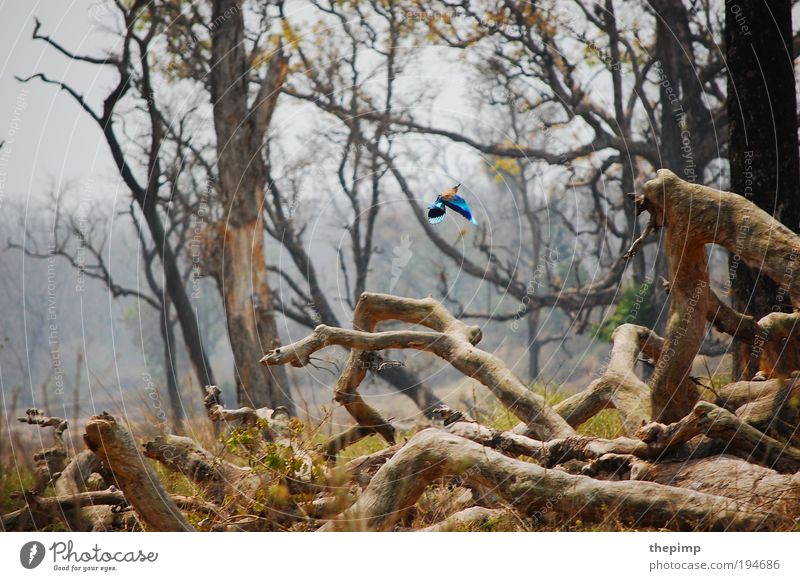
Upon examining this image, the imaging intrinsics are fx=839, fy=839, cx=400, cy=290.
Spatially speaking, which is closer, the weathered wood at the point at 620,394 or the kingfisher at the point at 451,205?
the kingfisher at the point at 451,205

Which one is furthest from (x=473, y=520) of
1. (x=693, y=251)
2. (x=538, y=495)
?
(x=693, y=251)

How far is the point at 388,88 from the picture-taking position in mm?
8297

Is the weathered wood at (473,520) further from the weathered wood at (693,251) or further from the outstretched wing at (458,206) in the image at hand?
the outstretched wing at (458,206)

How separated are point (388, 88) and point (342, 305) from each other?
130 inches

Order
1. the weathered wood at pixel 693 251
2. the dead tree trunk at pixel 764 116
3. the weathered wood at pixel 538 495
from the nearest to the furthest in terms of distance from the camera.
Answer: the weathered wood at pixel 538 495, the weathered wood at pixel 693 251, the dead tree trunk at pixel 764 116

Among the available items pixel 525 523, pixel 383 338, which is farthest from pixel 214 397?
pixel 525 523

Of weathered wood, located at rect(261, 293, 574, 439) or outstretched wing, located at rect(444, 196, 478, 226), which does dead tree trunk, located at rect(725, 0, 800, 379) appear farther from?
outstretched wing, located at rect(444, 196, 478, 226)

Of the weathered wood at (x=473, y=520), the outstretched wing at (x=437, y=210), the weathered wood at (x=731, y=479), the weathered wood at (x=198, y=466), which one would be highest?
the outstretched wing at (x=437, y=210)

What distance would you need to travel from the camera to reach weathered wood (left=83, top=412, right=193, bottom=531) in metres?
3.77

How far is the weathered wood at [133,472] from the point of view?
377 centimetres

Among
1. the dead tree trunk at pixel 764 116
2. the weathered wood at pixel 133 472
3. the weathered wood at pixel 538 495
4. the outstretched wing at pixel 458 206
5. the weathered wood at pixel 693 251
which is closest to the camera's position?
the weathered wood at pixel 133 472

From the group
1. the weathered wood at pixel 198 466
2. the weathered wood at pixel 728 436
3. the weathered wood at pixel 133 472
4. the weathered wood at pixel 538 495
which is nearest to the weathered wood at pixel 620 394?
the weathered wood at pixel 728 436

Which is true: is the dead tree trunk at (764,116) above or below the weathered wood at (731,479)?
above
